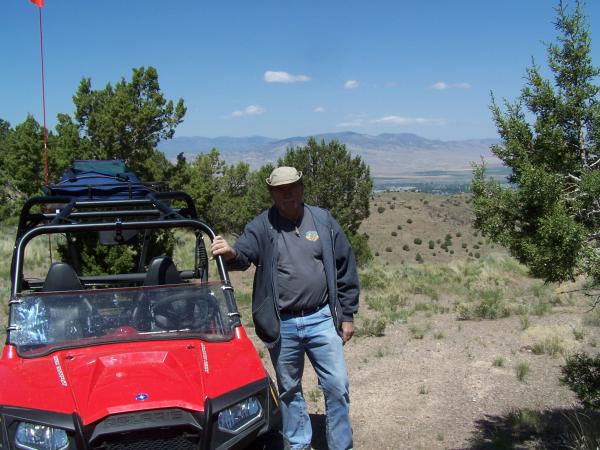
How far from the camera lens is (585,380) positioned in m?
4.90

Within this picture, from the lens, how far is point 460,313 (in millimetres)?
10578

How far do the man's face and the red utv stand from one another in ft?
1.67

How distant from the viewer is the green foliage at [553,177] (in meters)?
3.79

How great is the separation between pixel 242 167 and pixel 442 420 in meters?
30.1

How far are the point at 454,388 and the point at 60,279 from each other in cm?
424

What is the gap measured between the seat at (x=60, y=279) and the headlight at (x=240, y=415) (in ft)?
5.17

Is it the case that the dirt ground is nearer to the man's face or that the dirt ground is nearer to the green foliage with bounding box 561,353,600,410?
the green foliage with bounding box 561,353,600,410

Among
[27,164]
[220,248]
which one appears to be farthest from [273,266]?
[27,164]

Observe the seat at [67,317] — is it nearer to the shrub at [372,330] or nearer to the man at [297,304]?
the man at [297,304]

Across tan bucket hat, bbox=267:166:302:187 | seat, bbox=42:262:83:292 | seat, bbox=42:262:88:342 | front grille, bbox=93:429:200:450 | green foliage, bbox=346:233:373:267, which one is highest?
tan bucket hat, bbox=267:166:302:187

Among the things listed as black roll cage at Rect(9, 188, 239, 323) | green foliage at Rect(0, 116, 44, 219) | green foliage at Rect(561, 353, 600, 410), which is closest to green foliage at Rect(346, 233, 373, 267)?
green foliage at Rect(0, 116, 44, 219)

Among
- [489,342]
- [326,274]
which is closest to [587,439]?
[326,274]

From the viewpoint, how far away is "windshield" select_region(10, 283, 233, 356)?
3.66 m

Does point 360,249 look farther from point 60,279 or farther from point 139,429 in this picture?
point 139,429
